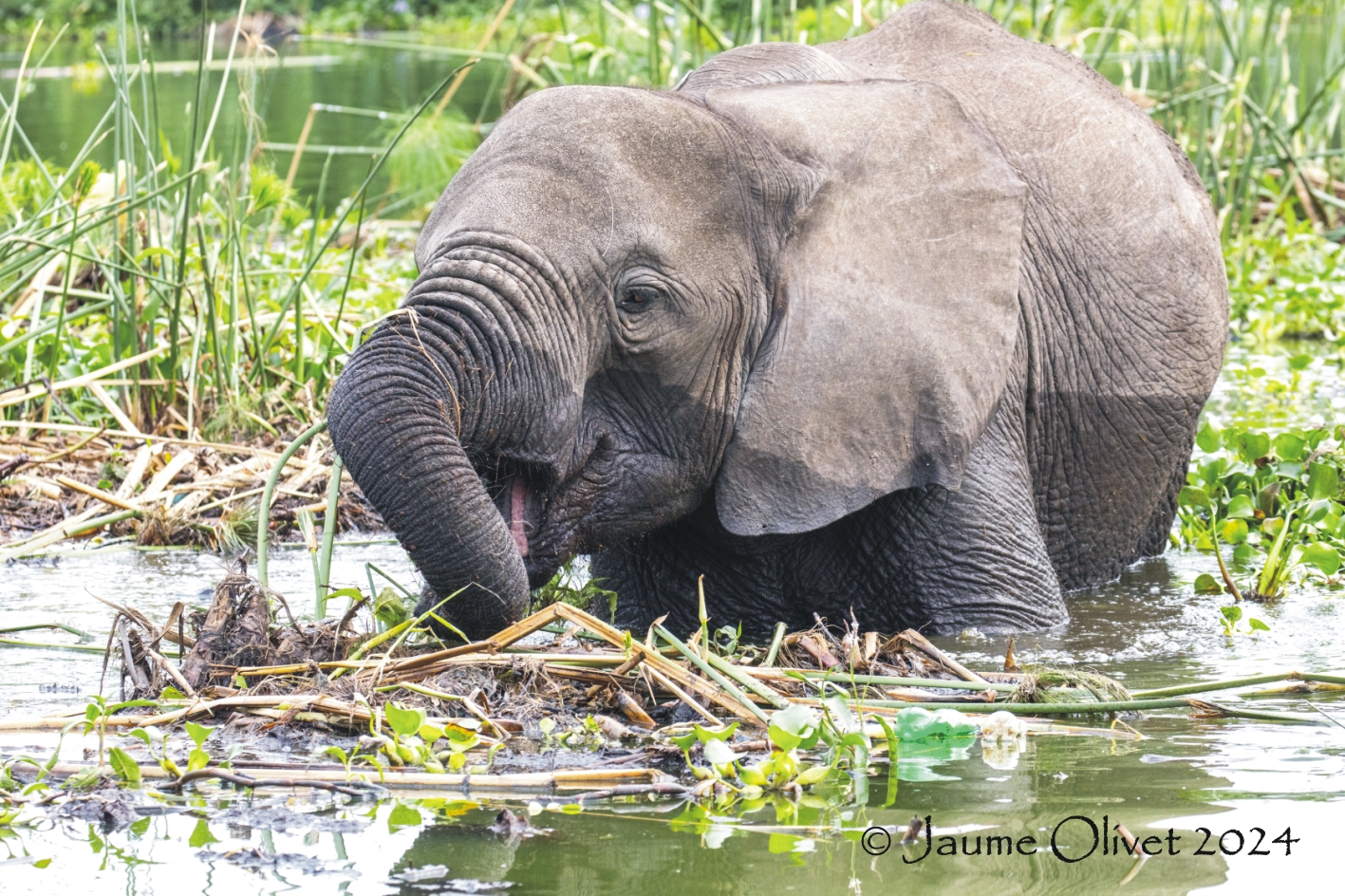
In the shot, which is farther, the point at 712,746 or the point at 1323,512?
the point at 1323,512

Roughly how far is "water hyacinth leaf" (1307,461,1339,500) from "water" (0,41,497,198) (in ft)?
11.4

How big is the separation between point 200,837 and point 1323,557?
123 inches

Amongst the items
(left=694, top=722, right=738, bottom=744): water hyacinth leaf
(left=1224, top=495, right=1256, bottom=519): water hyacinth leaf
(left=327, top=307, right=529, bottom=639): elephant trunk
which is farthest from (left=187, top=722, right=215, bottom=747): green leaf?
(left=1224, top=495, right=1256, bottom=519): water hyacinth leaf

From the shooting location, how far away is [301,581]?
5.63m

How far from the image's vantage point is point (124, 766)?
328 centimetres

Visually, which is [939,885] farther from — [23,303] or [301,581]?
[23,303]

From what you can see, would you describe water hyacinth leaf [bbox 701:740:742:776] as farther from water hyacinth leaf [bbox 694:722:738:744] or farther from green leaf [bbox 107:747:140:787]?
green leaf [bbox 107:747:140:787]

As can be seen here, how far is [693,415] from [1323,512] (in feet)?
6.54

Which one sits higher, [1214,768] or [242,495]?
[1214,768]

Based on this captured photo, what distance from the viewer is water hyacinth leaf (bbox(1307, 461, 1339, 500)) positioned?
550 cm

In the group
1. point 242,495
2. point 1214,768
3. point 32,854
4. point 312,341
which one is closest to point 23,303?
point 312,341

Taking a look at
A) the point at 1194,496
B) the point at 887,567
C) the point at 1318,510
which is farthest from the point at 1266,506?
the point at 887,567

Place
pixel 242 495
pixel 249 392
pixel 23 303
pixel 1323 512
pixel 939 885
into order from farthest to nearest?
pixel 23 303 < pixel 249 392 < pixel 242 495 < pixel 1323 512 < pixel 939 885

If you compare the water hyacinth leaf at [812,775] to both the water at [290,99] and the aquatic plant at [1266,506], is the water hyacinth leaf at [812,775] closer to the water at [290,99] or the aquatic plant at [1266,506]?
the aquatic plant at [1266,506]
